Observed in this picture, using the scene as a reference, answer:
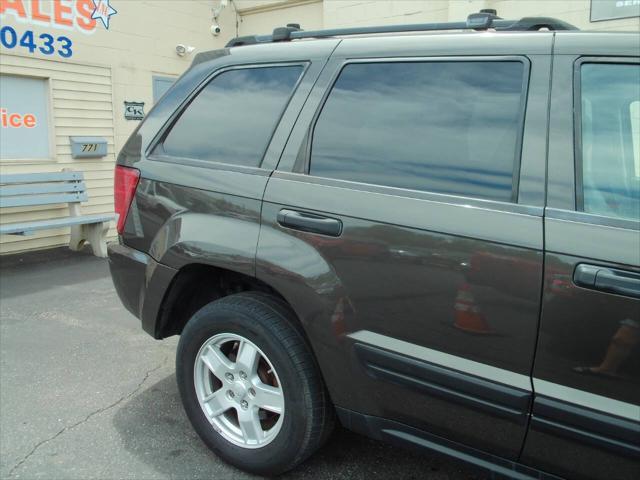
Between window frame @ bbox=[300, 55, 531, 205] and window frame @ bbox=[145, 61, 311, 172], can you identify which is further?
window frame @ bbox=[145, 61, 311, 172]

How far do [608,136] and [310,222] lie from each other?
3.45 ft

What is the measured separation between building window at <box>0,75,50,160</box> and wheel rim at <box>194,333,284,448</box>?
5.36 meters

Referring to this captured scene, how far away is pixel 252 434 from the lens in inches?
92.4

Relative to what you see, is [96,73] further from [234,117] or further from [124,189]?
[234,117]

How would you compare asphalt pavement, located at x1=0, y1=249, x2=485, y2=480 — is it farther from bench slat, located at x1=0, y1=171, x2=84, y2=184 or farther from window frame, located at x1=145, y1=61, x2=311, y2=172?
bench slat, located at x1=0, y1=171, x2=84, y2=184

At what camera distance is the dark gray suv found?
1.59 metres

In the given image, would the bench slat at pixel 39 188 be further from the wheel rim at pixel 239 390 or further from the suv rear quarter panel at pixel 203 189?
the wheel rim at pixel 239 390

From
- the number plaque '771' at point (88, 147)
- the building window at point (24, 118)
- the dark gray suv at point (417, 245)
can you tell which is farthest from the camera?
the number plaque '771' at point (88, 147)

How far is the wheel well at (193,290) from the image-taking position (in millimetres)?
2473

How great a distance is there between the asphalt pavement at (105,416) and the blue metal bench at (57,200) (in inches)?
71.0

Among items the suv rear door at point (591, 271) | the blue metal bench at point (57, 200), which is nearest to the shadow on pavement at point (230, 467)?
the suv rear door at point (591, 271)

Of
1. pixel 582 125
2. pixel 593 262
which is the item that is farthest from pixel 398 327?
pixel 582 125

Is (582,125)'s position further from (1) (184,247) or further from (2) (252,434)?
(2) (252,434)

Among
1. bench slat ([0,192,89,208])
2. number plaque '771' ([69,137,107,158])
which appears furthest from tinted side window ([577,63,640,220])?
number plaque '771' ([69,137,107,158])
